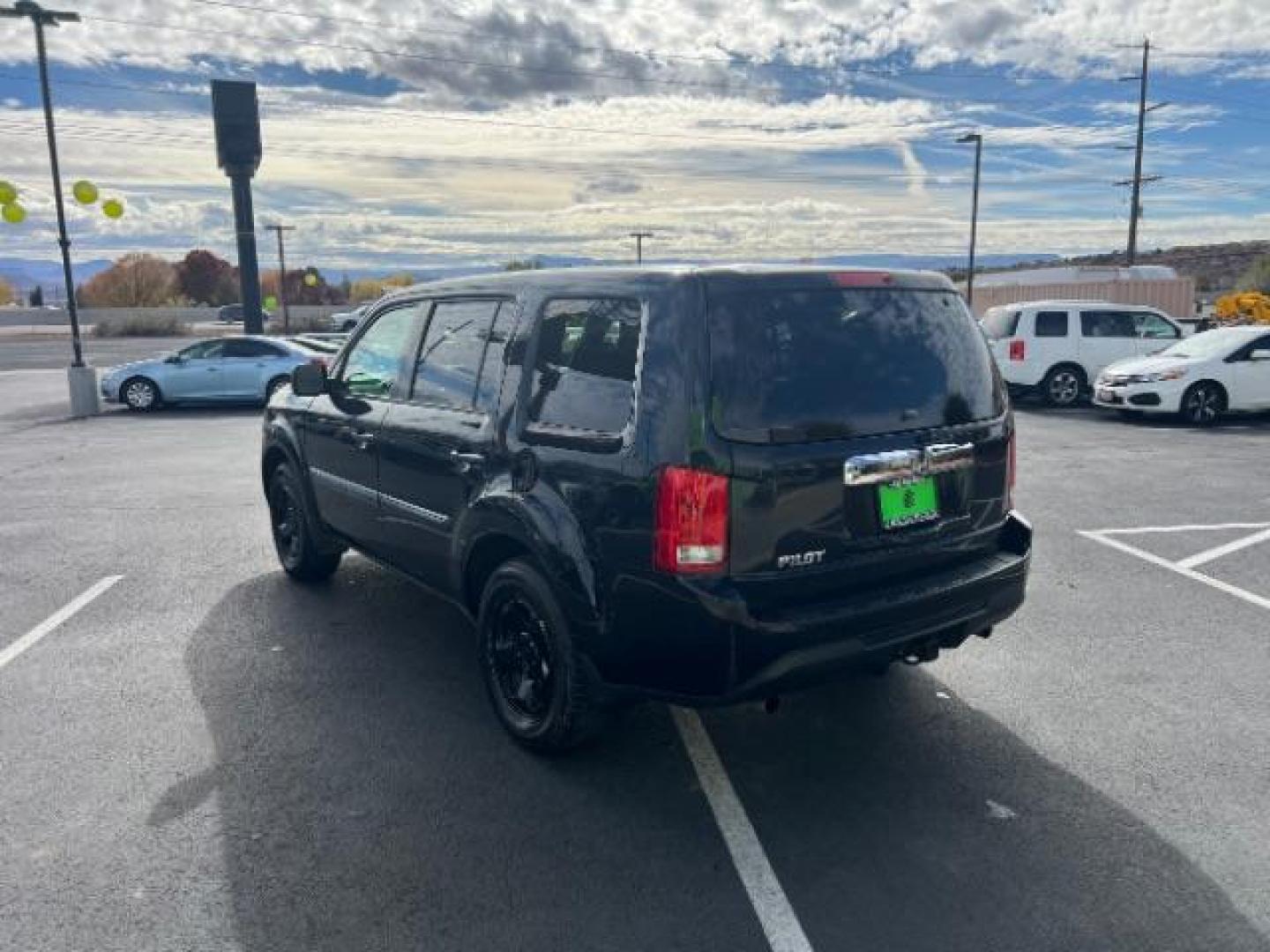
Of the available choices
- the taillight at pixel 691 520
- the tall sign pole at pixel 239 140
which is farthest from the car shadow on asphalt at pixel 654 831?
the tall sign pole at pixel 239 140

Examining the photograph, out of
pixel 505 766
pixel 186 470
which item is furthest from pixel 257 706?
pixel 186 470

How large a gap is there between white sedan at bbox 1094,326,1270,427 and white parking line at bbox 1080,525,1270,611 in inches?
291

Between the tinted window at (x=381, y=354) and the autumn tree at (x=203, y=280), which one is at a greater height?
the autumn tree at (x=203, y=280)

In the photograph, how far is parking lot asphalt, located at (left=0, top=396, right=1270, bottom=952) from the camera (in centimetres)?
276

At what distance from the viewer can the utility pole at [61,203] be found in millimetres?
15305

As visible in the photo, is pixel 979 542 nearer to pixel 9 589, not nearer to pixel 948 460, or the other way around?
pixel 948 460

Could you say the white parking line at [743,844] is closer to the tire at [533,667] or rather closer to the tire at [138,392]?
the tire at [533,667]

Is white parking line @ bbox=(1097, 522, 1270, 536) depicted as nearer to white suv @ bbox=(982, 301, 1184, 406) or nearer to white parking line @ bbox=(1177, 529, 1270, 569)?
white parking line @ bbox=(1177, 529, 1270, 569)

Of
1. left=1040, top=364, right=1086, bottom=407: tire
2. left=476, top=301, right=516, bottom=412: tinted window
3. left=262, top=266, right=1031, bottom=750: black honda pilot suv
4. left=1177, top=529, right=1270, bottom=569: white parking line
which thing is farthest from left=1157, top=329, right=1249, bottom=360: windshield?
left=476, top=301, right=516, bottom=412: tinted window

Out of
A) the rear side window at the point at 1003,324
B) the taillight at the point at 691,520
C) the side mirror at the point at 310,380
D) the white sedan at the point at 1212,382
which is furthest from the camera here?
the rear side window at the point at 1003,324

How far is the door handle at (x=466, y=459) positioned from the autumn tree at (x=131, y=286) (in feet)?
336

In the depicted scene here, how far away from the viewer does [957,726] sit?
396 centimetres

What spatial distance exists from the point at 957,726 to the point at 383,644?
2839 millimetres

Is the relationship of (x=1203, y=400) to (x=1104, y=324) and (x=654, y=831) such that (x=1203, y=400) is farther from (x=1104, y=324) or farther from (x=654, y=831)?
(x=654, y=831)
